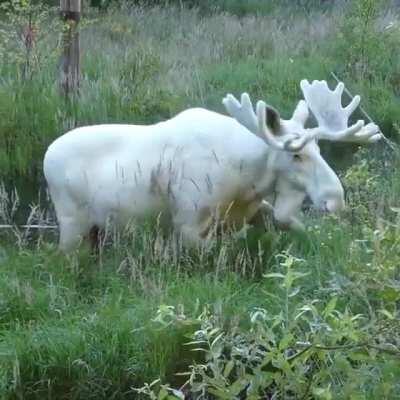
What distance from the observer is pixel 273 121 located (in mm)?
4875

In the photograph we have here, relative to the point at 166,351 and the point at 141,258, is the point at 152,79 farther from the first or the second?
the point at 166,351

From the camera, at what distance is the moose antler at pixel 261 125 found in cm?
473

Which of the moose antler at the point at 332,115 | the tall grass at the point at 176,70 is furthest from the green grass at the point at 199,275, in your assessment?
the moose antler at the point at 332,115

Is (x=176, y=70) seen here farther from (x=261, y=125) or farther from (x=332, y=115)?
(x=261, y=125)

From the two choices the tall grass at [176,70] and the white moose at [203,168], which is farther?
the tall grass at [176,70]

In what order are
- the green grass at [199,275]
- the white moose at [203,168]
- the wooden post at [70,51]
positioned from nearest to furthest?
the green grass at [199,275] → the white moose at [203,168] → the wooden post at [70,51]

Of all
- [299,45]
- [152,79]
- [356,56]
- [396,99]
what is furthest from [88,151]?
[299,45]

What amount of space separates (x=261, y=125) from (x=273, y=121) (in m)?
0.15

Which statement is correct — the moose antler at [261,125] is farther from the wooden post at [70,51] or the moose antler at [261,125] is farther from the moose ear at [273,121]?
the wooden post at [70,51]

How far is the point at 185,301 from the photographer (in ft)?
15.4

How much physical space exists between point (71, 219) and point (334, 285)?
2124 millimetres

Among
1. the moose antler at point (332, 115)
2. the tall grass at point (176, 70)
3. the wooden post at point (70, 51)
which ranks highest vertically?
the moose antler at point (332, 115)

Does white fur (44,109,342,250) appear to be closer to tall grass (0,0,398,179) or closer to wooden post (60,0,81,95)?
tall grass (0,0,398,179)

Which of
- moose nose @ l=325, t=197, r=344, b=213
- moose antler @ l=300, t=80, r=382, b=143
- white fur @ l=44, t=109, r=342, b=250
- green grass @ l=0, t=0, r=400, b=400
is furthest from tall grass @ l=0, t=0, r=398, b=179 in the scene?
moose nose @ l=325, t=197, r=344, b=213
